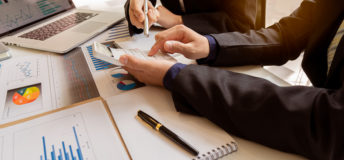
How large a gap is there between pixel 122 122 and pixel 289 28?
60 centimetres

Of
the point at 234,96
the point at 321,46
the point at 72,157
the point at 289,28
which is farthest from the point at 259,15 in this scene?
the point at 72,157

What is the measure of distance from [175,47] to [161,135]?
0.26m

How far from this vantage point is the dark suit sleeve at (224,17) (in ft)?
2.62

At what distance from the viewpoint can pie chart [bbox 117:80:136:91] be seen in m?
0.56

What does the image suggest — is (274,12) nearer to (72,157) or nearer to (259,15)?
(259,15)

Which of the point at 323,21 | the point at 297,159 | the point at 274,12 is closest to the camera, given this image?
the point at 297,159

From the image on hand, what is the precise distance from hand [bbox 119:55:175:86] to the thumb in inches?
2.8

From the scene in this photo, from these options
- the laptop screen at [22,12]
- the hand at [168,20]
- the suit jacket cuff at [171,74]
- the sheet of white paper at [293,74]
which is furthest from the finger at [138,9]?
the sheet of white paper at [293,74]

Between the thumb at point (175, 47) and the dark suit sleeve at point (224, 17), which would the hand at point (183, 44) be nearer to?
the thumb at point (175, 47)

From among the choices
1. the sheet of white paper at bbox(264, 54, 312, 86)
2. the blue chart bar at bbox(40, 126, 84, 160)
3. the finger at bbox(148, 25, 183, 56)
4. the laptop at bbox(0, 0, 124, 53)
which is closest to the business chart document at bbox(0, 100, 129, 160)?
the blue chart bar at bbox(40, 126, 84, 160)

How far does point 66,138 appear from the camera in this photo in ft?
1.37

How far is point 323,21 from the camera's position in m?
0.59

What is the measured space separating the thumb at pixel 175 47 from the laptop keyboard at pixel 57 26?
530mm

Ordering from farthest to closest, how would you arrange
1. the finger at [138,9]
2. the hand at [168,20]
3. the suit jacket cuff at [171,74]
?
1. the hand at [168,20]
2. the finger at [138,9]
3. the suit jacket cuff at [171,74]
